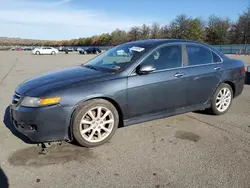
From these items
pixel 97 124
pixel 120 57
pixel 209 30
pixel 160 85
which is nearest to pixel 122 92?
pixel 97 124

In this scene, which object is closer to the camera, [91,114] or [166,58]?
[91,114]

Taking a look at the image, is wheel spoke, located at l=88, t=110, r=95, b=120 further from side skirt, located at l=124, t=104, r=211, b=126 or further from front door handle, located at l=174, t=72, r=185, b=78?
front door handle, located at l=174, t=72, r=185, b=78

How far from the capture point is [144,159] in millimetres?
3062

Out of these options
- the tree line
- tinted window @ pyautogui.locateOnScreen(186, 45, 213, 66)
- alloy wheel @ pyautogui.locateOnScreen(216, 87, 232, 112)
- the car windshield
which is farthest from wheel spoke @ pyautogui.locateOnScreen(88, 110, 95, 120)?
the tree line

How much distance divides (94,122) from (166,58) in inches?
66.1

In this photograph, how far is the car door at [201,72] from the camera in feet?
13.9

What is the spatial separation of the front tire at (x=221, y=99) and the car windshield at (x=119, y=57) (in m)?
1.84

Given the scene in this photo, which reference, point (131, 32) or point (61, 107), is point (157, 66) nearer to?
point (61, 107)

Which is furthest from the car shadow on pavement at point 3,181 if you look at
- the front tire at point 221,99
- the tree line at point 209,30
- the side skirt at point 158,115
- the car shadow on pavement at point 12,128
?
the tree line at point 209,30

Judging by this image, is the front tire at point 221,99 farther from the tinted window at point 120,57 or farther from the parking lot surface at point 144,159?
the tinted window at point 120,57

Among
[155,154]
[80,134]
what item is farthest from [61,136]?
[155,154]

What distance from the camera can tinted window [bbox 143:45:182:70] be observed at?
390cm

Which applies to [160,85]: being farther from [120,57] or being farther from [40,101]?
[40,101]

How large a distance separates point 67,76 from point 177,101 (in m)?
1.91
